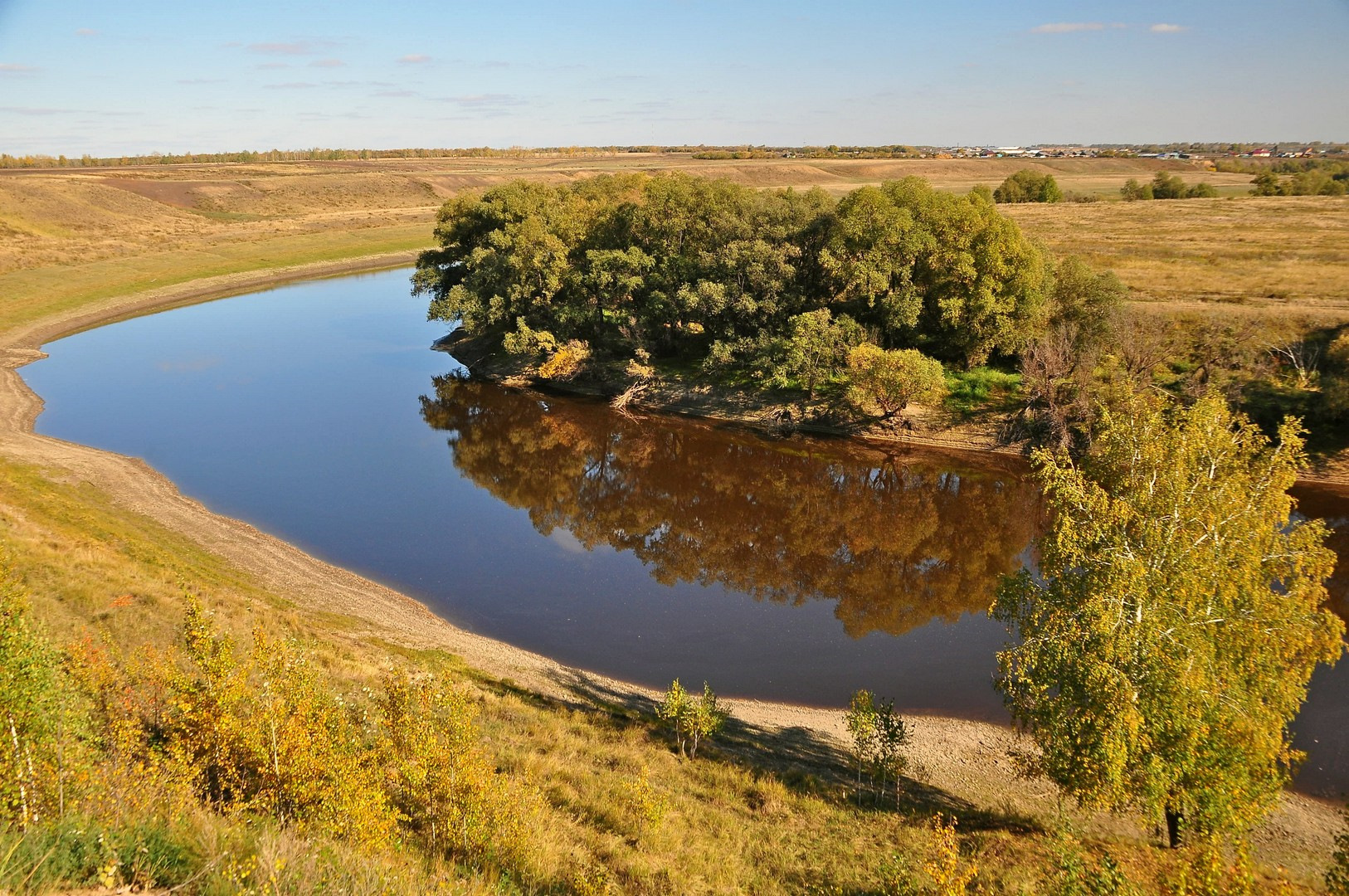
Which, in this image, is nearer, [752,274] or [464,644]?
[464,644]

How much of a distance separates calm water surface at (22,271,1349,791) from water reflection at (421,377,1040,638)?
14cm

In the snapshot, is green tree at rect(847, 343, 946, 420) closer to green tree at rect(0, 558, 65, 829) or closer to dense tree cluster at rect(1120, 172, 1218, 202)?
green tree at rect(0, 558, 65, 829)

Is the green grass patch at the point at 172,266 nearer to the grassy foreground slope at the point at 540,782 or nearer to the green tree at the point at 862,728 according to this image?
the grassy foreground slope at the point at 540,782

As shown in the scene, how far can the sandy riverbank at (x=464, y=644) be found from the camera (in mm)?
19562

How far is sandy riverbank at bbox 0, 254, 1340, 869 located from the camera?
64.2 ft

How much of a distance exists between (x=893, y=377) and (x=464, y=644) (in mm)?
28450

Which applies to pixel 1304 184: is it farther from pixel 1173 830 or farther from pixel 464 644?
pixel 464 644

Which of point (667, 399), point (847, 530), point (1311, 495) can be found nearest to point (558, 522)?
point (847, 530)

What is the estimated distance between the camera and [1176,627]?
48.4 ft

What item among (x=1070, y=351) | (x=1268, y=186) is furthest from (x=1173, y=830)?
(x=1268, y=186)

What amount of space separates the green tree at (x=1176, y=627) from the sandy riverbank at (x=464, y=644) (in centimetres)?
412

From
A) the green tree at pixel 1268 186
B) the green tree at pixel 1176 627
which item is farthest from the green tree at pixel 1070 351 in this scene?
the green tree at pixel 1268 186

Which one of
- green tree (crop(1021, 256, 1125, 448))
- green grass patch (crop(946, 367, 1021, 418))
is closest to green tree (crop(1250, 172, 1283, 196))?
green tree (crop(1021, 256, 1125, 448))

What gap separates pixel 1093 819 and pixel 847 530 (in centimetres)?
1972
